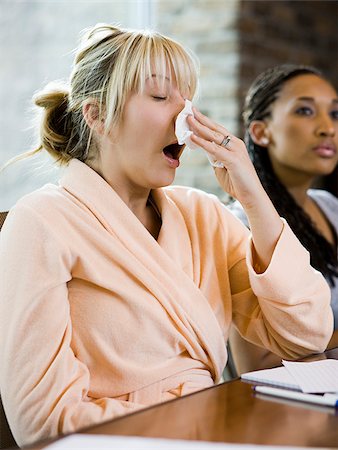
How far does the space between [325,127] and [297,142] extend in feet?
0.32

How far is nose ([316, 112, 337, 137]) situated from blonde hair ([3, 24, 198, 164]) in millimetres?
906

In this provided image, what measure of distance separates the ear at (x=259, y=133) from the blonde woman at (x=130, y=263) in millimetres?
751

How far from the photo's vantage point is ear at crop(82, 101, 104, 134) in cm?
152

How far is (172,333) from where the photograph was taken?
1.41 meters

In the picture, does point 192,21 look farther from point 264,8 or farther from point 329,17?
point 329,17

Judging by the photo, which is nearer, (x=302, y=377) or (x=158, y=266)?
(x=302, y=377)

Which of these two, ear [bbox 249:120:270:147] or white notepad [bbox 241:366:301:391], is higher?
white notepad [bbox 241:366:301:391]

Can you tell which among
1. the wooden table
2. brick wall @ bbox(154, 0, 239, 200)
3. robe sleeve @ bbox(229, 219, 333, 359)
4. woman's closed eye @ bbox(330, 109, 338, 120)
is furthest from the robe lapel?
brick wall @ bbox(154, 0, 239, 200)

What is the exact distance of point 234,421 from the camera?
106 centimetres

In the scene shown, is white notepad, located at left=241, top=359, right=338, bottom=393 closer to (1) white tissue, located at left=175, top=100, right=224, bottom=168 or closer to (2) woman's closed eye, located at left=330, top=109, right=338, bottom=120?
(1) white tissue, located at left=175, top=100, right=224, bottom=168

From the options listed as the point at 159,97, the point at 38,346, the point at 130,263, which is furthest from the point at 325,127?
the point at 38,346

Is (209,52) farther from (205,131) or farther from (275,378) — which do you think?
(275,378)

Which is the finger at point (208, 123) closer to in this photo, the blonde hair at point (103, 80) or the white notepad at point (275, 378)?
the blonde hair at point (103, 80)

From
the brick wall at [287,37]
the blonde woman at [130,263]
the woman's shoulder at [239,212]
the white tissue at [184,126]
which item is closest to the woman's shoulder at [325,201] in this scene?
the woman's shoulder at [239,212]
